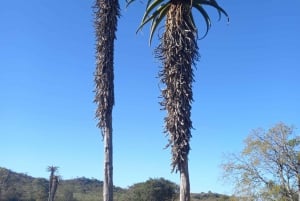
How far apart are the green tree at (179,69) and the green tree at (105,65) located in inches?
173

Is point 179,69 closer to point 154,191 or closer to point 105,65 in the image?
point 105,65

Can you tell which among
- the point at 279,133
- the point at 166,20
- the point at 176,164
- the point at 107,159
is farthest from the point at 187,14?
the point at 279,133

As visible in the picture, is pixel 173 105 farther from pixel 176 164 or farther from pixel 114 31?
pixel 114 31

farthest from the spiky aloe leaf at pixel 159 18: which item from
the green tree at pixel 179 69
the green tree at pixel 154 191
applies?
the green tree at pixel 154 191

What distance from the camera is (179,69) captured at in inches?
591

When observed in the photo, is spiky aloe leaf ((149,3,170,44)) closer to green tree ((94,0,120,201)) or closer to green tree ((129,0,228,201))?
green tree ((129,0,228,201))

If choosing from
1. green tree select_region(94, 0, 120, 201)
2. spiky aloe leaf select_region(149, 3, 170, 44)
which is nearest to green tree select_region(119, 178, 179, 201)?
green tree select_region(94, 0, 120, 201)

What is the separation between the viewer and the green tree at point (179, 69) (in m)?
14.3

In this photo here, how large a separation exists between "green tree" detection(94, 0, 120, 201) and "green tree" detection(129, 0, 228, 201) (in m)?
4.40

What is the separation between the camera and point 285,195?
107ft

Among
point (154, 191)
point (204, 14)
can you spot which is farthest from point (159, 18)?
point (154, 191)

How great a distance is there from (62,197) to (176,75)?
70287mm

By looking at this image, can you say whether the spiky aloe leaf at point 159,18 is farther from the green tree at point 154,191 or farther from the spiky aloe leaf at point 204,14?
the green tree at point 154,191

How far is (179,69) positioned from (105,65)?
18.8 ft
